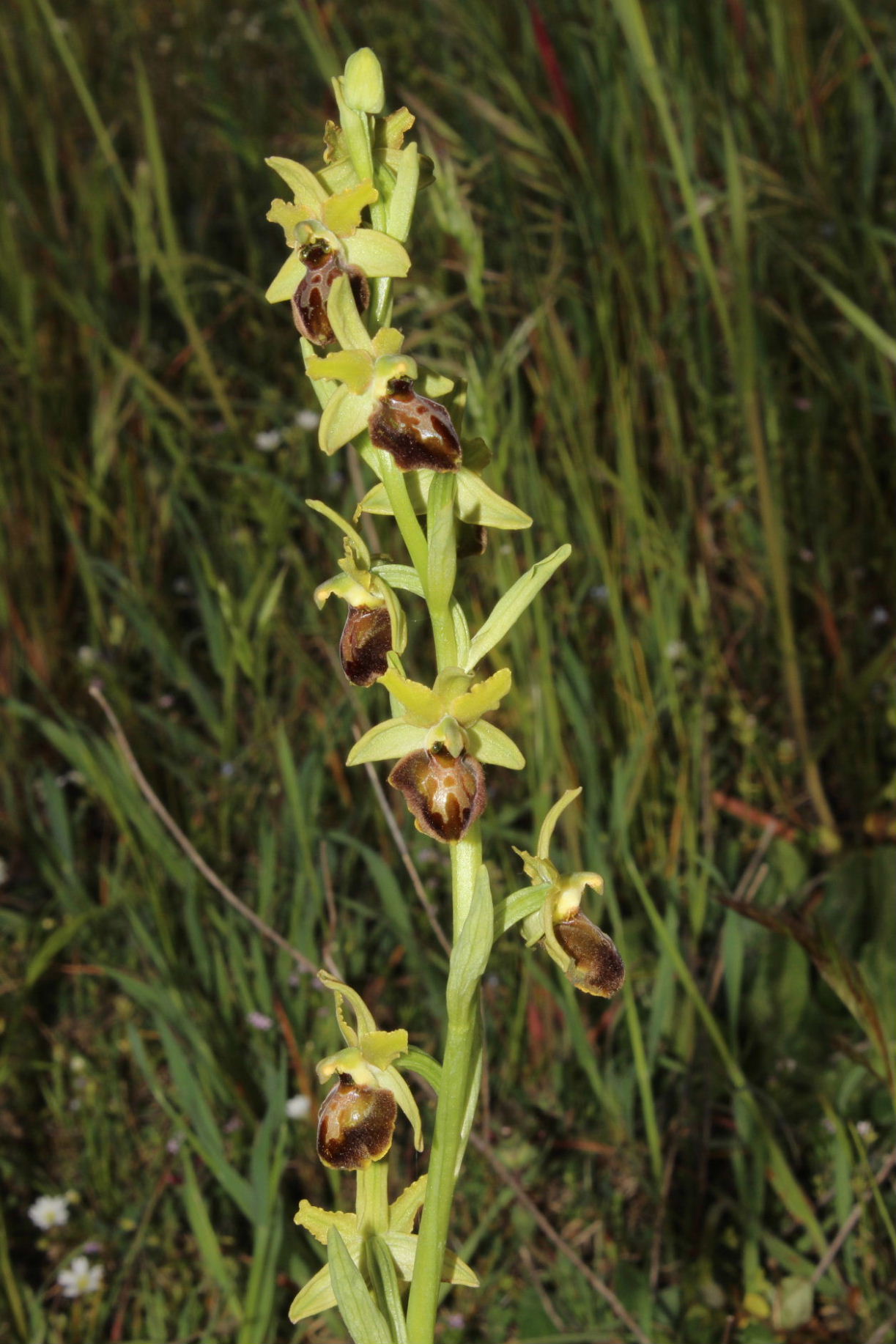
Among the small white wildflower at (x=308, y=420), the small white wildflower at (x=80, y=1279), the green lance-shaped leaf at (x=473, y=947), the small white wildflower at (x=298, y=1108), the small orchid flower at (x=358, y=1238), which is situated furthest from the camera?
the small white wildflower at (x=308, y=420)

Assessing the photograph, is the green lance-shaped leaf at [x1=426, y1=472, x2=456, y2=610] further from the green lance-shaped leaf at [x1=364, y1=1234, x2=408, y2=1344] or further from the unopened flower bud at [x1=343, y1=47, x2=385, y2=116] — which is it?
the green lance-shaped leaf at [x1=364, y1=1234, x2=408, y2=1344]

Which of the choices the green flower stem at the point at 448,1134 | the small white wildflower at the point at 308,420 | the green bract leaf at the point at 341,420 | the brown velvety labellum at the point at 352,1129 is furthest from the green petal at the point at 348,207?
the small white wildflower at the point at 308,420

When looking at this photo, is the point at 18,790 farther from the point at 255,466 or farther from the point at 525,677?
the point at 525,677

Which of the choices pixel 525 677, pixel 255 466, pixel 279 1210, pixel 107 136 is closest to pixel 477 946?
pixel 279 1210

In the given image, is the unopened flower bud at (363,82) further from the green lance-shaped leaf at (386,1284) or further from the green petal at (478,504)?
the green lance-shaped leaf at (386,1284)

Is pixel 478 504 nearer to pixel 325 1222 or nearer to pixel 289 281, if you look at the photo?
pixel 289 281
